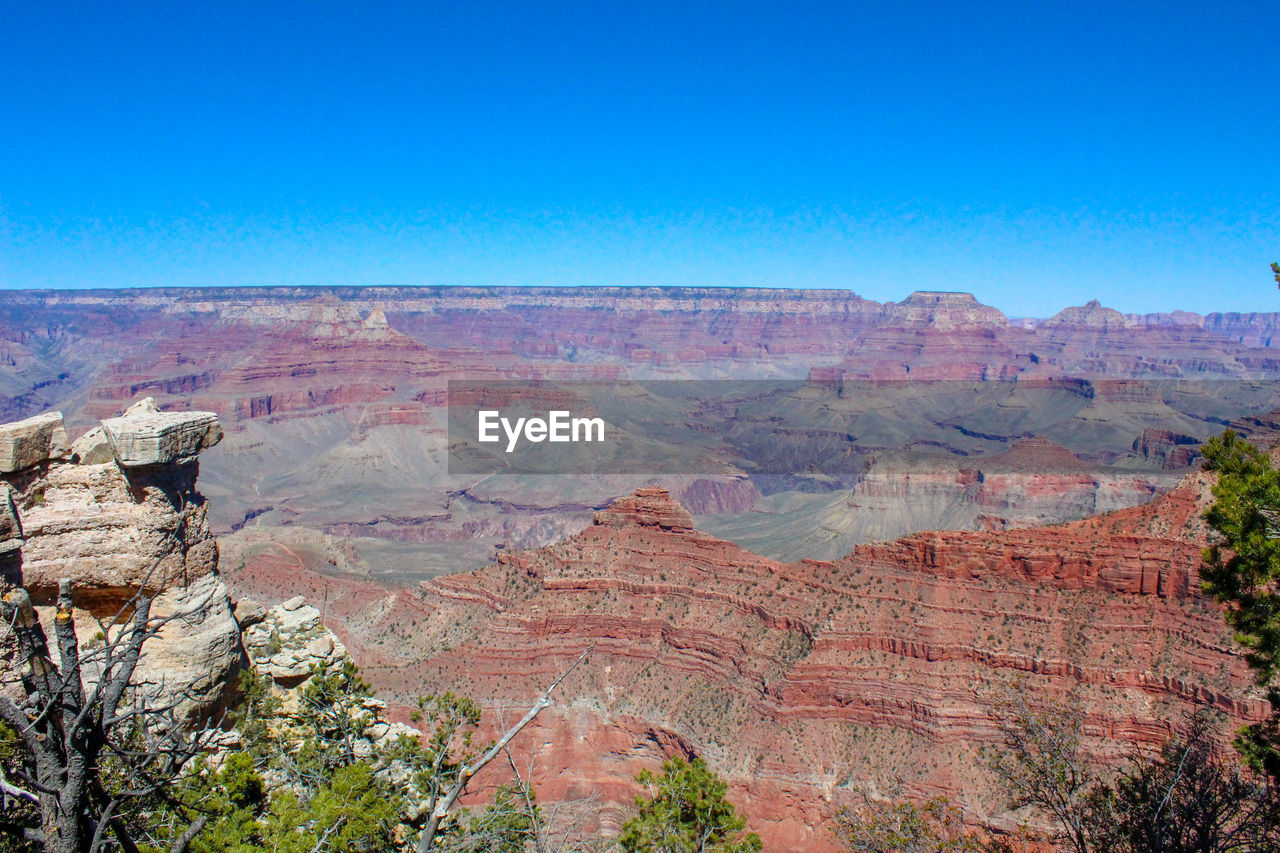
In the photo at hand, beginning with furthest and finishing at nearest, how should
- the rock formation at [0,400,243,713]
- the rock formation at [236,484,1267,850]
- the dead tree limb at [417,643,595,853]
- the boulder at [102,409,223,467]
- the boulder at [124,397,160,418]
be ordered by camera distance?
1. the rock formation at [236,484,1267,850]
2. the boulder at [124,397,160,418]
3. the boulder at [102,409,223,467]
4. the rock formation at [0,400,243,713]
5. the dead tree limb at [417,643,595,853]

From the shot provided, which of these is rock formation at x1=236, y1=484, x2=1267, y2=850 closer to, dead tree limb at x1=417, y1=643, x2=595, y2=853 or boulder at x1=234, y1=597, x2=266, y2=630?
boulder at x1=234, y1=597, x2=266, y2=630

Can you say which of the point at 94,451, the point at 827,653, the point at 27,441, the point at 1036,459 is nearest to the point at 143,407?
the point at 94,451

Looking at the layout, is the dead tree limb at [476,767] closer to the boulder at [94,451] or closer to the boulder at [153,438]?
the boulder at [153,438]

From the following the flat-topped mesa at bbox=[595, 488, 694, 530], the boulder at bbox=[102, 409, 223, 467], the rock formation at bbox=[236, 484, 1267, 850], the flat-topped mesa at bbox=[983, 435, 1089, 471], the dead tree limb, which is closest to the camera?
the dead tree limb

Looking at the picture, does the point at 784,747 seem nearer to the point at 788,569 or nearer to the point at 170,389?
the point at 788,569

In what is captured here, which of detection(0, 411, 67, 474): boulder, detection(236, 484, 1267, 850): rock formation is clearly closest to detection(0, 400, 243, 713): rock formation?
detection(0, 411, 67, 474): boulder

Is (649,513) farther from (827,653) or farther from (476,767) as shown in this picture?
(476,767)

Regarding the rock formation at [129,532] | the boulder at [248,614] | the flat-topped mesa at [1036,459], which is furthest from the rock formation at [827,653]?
the flat-topped mesa at [1036,459]
